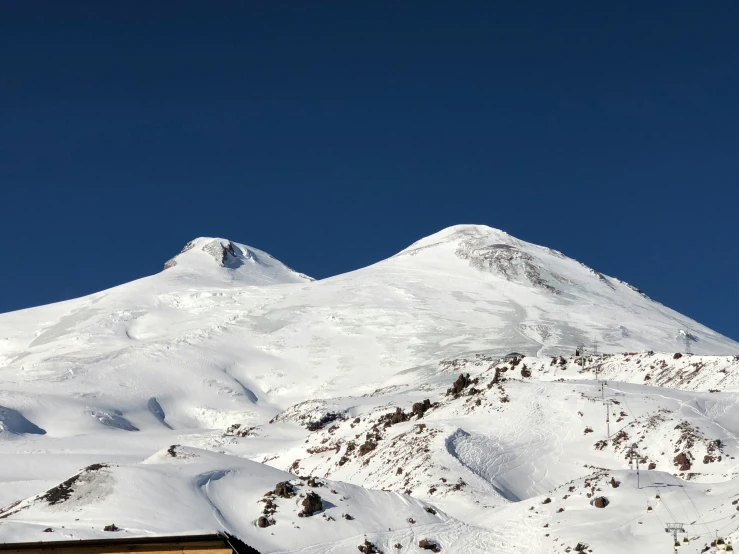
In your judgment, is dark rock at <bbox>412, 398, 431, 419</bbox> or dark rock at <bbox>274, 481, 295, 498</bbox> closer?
dark rock at <bbox>274, 481, 295, 498</bbox>

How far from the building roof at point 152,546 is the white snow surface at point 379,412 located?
26421mm

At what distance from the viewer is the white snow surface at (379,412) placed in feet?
138

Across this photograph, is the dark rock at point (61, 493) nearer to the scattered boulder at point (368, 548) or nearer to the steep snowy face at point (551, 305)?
the scattered boulder at point (368, 548)

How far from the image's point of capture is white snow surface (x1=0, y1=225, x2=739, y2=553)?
4216 cm

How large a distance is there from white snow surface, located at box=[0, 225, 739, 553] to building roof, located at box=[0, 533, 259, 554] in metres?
26.4

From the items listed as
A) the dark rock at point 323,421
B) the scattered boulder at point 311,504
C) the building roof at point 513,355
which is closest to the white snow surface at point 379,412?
the dark rock at point 323,421

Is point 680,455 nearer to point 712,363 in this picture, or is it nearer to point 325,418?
point 712,363

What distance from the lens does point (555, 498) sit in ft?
150

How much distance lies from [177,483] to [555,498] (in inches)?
735

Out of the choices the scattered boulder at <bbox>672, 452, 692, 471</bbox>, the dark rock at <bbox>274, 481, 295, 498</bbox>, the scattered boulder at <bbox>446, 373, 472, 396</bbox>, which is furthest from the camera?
the scattered boulder at <bbox>446, 373, 472, 396</bbox>

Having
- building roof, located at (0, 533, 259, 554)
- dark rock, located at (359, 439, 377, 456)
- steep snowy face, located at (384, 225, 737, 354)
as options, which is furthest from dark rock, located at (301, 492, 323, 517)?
steep snowy face, located at (384, 225, 737, 354)

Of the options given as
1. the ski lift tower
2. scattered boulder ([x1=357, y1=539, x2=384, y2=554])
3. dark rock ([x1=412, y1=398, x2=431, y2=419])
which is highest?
the ski lift tower

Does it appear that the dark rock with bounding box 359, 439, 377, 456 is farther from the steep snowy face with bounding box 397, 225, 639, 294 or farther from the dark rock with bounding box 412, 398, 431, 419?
the steep snowy face with bounding box 397, 225, 639, 294

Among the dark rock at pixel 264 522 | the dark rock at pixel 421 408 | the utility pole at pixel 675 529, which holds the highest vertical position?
the dark rock at pixel 421 408
